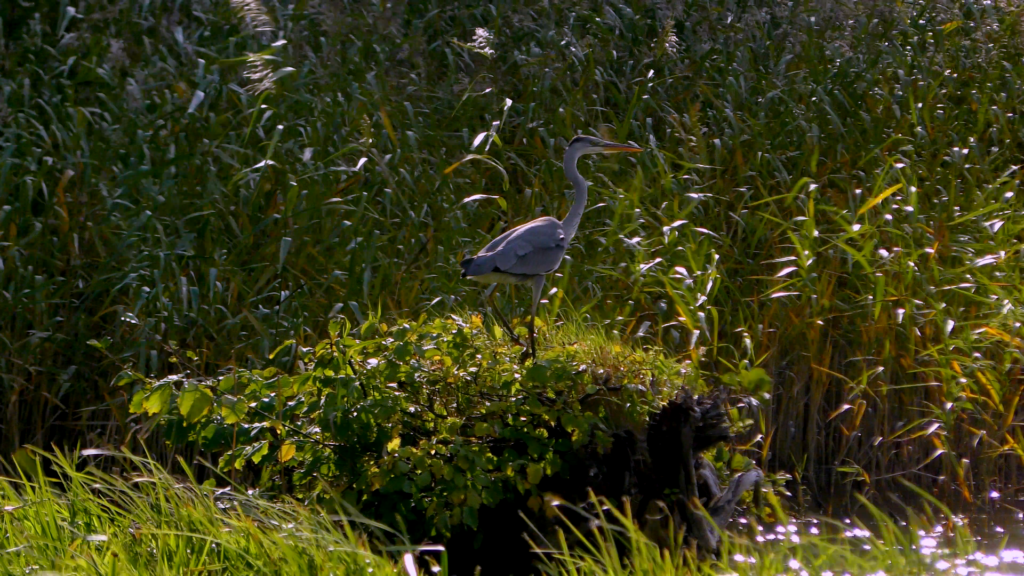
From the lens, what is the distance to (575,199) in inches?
195

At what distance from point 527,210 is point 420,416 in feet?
8.37

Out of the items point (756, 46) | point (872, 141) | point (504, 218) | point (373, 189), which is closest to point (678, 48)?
point (756, 46)

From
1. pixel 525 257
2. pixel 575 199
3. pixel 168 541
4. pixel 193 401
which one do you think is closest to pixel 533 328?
pixel 525 257

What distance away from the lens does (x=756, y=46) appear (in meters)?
7.45

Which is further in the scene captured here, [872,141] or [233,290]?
[872,141]

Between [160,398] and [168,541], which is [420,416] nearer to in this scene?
[160,398]

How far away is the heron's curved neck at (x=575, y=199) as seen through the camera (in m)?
4.85

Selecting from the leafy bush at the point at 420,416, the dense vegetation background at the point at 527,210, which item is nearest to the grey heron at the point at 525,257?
the dense vegetation background at the point at 527,210

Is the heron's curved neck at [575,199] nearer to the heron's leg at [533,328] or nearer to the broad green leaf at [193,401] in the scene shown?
the heron's leg at [533,328]

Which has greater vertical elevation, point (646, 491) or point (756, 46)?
point (756, 46)

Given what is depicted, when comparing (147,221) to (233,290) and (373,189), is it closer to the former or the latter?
(233,290)

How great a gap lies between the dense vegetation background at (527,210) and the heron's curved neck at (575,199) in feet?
1.31

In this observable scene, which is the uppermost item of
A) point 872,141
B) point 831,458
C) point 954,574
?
point 872,141

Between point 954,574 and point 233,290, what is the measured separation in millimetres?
3440
